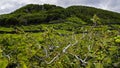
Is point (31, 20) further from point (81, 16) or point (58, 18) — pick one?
point (81, 16)

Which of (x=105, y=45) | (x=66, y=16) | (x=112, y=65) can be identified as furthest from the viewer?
(x=66, y=16)

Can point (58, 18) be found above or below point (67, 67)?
below

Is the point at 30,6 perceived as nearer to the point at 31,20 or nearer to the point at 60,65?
the point at 31,20

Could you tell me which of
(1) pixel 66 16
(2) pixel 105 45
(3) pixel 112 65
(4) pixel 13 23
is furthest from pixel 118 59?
(1) pixel 66 16

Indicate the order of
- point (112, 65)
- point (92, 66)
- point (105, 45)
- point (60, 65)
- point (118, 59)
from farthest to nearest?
point (105, 45)
point (60, 65)
point (118, 59)
point (112, 65)
point (92, 66)

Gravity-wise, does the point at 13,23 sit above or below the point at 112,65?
below

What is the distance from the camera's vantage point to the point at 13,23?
5610 inches

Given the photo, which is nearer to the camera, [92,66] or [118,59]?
[92,66]

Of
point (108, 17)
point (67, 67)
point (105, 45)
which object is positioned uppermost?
point (105, 45)

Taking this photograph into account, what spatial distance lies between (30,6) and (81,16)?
139 ft

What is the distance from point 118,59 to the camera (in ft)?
18.9

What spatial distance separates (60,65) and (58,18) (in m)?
142

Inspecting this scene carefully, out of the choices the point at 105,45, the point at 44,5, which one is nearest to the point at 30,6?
the point at 44,5

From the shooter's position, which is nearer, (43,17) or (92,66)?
(92,66)
